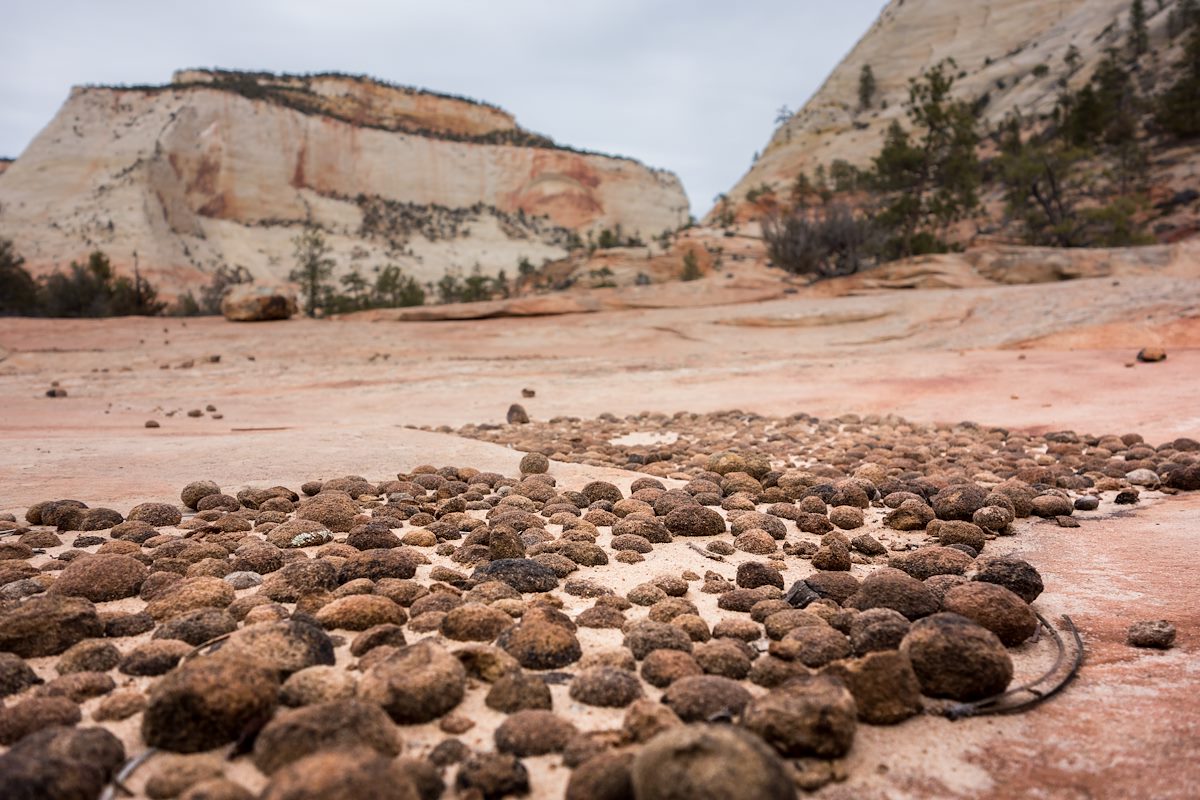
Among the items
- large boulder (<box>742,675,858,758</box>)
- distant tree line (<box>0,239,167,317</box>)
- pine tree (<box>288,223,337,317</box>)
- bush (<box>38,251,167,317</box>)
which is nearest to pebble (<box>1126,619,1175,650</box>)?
large boulder (<box>742,675,858,758</box>)

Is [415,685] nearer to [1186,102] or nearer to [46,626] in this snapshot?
[46,626]

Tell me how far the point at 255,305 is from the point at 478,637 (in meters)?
17.7

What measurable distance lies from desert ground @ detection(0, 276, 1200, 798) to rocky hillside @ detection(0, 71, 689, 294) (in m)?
22.3

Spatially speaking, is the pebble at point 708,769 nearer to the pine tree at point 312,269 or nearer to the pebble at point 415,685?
the pebble at point 415,685

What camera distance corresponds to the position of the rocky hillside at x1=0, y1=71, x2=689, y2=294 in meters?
35.0

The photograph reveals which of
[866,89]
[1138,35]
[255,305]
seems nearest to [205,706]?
[255,305]

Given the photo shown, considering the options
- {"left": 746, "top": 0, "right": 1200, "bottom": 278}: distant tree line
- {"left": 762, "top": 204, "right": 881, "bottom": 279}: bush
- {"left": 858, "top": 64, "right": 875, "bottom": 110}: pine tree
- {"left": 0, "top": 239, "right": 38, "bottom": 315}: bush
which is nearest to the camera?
{"left": 762, "top": 204, "right": 881, "bottom": 279}: bush

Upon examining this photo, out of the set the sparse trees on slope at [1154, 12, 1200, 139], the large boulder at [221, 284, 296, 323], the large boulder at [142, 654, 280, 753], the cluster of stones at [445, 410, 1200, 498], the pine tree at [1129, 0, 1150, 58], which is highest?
the pine tree at [1129, 0, 1150, 58]

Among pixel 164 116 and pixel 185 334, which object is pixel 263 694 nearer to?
pixel 185 334

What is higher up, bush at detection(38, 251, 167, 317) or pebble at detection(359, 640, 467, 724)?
bush at detection(38, 251, 167, 317)

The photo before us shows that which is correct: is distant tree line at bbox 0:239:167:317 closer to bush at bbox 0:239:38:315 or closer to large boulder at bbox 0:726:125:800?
bush at bbox 0:239:38:315

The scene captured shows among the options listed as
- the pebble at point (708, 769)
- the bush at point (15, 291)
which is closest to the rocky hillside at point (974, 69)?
the bush at point (15, 291)

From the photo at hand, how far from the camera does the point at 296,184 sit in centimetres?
4494

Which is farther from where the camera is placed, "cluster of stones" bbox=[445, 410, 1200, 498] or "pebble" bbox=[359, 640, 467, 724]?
"cluster of stones" bbox=[445, 410, 1200, 498]
